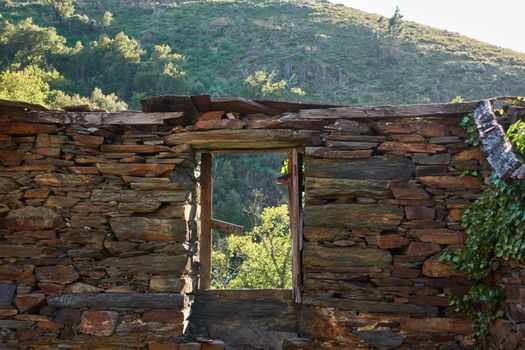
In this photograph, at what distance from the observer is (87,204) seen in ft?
17.8

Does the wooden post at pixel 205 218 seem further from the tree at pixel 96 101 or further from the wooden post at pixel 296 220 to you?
the tree at pixel 96 101

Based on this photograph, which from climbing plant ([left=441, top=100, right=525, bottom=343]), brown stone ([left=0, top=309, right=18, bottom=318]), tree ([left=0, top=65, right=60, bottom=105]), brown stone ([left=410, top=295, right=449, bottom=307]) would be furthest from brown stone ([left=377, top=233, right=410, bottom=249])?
tree ([left=0, top=65, right=60, bottom=105])

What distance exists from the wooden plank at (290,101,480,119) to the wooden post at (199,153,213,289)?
3.89ft

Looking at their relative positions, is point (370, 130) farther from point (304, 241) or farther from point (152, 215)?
point (152, 215)

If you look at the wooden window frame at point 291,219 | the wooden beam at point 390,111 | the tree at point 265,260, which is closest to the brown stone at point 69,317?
the wooden window frame at point 291,219

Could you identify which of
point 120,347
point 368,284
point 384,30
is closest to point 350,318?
point 368,284

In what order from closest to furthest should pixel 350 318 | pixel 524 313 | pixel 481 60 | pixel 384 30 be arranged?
pixel 524 313 < pixel 350 318 < pixel 481 60 < pixel 384 30

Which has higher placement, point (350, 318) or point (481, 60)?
point (481, 60)

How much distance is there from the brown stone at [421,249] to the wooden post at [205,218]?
2.07 metres

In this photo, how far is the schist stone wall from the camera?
5.13m

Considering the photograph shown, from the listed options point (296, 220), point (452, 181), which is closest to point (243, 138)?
point (296, 220)

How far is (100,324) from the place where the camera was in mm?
5258

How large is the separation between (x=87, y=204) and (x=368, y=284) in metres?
2.73

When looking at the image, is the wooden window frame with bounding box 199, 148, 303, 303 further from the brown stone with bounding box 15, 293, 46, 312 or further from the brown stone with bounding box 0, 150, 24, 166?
the brown stone with bounding box 0, 150, 24, 166
